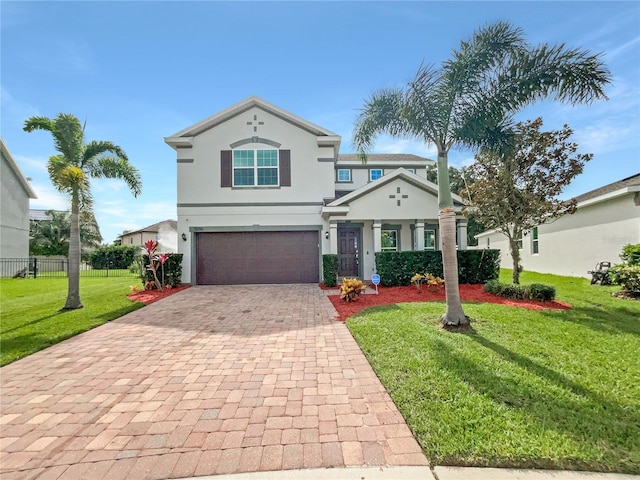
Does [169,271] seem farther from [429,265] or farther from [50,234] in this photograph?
Answer: [50,234]

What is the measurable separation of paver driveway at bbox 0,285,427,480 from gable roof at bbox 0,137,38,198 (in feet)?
75.1

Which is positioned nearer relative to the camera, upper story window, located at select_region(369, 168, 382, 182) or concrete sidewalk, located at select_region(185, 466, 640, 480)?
concrete sidewalk, located at select_region(185, 466, 640, 480)

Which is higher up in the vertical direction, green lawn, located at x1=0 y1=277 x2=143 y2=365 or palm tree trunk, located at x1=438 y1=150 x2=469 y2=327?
palm tree trunk, located at x1=438 y1=150 x2=469 y2=327

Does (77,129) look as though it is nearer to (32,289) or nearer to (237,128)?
(237,128)

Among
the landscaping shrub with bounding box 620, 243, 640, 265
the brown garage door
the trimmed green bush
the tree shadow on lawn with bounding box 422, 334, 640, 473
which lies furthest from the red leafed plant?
the landscaping shrub with bounding box 620, 243, 640, 265

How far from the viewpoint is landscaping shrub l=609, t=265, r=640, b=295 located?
29.8 feet

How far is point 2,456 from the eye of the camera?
2701 mm

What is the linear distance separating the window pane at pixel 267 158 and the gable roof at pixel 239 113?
1795mm

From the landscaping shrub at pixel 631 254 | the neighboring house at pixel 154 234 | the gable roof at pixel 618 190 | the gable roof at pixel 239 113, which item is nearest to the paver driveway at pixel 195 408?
the gable roof at pixel 239 113

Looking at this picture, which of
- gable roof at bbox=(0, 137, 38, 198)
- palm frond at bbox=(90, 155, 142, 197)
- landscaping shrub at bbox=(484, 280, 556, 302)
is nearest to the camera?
landscaping shrub at bbox=(484, 280, 556, 302)

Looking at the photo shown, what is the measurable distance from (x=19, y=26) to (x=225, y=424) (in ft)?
35.6

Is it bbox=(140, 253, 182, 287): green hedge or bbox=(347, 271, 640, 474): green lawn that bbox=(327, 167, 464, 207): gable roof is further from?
bbox=(140, 253, 182, 287): green hedge

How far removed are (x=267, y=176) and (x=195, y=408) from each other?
11928 mm

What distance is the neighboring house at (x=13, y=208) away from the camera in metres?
19.4
